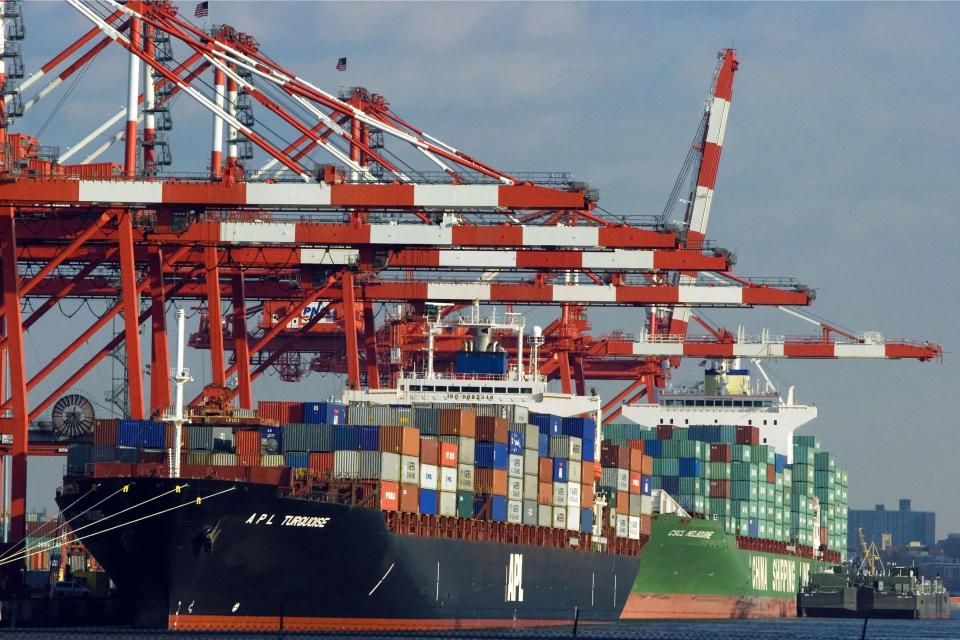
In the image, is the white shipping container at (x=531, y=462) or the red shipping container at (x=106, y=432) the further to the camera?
the white shipping container at (x=531, y=462)

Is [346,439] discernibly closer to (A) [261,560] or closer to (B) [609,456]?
(A) [261,560]

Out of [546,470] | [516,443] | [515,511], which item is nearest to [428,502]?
[516,443]

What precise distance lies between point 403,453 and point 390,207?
6.36 metres

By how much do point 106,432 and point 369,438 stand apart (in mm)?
6522

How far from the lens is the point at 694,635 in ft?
165

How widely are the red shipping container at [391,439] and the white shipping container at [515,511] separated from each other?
6022mm

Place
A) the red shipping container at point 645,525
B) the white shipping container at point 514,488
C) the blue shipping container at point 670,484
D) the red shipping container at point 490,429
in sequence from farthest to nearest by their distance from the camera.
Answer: the blue shipping container at point 670,484 → the red shipping container at point 645,525 → the white shipping container at point 514,488 → the red shipping container at point 490,429

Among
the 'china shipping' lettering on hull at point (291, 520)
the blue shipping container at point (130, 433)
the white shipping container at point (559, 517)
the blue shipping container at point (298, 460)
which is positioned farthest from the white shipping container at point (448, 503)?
the blue shipping container at point (130, 433)

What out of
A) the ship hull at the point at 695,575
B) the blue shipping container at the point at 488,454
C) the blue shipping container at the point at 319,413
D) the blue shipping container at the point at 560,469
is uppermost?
the blue shipping container at the point at 319,413

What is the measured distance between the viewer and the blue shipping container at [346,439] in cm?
4484

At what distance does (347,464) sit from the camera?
44875 mm

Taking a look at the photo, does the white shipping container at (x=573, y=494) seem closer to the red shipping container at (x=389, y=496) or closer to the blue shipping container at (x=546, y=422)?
the blue shipping container at (x=546, y=422)

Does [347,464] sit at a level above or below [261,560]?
above

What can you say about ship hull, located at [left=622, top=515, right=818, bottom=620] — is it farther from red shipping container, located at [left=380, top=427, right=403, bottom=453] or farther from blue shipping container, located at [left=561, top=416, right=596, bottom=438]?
red shipping container, located at [left=380, top=427, right=403, bottom=453]
